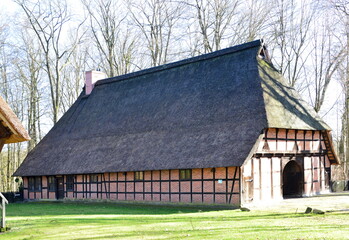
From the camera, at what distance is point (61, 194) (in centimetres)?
3111

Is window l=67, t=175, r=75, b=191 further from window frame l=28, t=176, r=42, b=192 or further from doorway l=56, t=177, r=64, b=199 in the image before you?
window frame l=28, t=176, r=42, b=192

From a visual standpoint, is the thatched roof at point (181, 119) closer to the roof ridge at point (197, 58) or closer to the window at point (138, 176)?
the roof ridge at point (197, 58)

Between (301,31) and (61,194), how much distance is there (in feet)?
73.5

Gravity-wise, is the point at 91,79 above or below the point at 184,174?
above

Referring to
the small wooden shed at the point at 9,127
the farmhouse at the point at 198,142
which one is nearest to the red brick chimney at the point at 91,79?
the farmhouse at the point at 198,142

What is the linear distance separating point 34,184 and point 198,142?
15305 mm

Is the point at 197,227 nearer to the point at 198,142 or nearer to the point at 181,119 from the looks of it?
the point at 198,142

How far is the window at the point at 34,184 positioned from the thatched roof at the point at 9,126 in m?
18.9

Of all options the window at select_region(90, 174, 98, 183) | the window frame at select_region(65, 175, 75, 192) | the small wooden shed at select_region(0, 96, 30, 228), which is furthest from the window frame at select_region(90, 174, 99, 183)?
the small wooden shed at select_region(0, 96, 30, 228)

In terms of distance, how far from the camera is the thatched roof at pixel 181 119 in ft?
73.5

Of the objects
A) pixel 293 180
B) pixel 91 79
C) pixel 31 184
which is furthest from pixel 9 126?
pixel 91 79

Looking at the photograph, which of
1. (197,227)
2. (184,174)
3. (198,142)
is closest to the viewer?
(197,227)

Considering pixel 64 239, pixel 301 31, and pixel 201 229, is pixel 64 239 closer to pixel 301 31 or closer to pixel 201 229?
pixel 201 229

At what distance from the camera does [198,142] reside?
23.1 metres
